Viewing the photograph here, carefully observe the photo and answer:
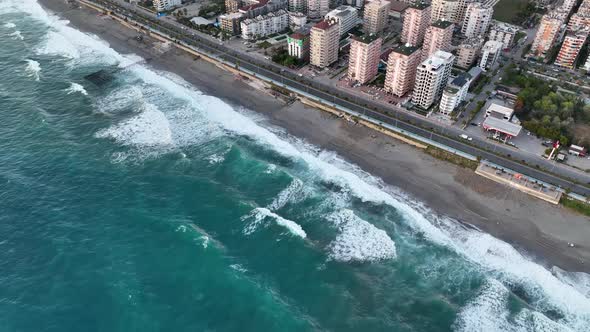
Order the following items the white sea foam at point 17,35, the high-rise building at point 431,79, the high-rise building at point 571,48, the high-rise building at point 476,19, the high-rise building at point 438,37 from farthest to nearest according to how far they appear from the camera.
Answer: the white sea foam at point 17,35 < the high-rise building at point 476,19 < the high-rise building at point 571,48 < the high-rise building at point 438,37 < the high-rise building at point 431,79

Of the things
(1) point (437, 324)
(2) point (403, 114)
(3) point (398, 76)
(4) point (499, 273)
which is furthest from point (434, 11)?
(1) point (437, 324)

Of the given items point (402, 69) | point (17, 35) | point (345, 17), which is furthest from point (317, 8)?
point (17, 35)

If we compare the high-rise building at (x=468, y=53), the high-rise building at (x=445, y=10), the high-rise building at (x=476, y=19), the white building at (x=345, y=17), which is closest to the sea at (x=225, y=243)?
the white building at (x=345, y=17)

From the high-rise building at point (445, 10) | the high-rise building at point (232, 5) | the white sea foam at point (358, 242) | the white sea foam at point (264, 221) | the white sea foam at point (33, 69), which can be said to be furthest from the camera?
the high-rise building at point (232, 5)

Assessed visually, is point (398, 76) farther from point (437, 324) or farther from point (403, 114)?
point (437, 324)

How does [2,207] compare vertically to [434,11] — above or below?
below

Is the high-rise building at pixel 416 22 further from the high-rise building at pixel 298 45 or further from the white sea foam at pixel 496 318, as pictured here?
the white sea foam at pixel 496 318

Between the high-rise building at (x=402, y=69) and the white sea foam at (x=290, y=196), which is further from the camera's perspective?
the high-rise building at (x=402, y=69)
